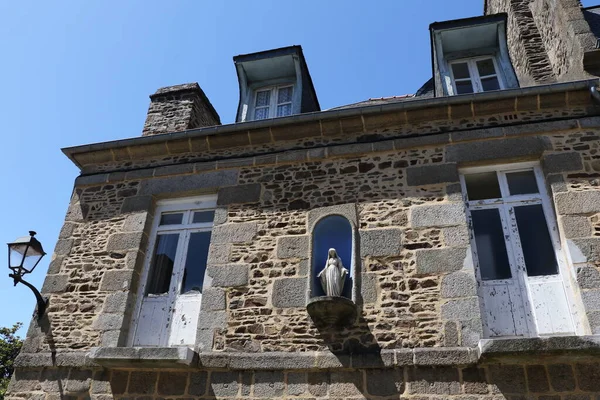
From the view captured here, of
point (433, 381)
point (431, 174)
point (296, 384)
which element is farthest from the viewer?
point (431, 174)

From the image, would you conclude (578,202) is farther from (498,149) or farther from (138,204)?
(138,204)

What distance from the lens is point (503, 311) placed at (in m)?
4.64

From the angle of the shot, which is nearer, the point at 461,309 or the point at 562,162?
the point at 461,309

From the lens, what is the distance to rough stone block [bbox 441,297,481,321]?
14.8 ft

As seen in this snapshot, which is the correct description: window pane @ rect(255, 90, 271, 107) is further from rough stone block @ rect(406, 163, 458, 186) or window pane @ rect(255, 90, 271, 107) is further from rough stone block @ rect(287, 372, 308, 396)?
rough stone block @ rect(287, 372, 308, 396)

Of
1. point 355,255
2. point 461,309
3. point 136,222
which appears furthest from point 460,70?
point 136,222

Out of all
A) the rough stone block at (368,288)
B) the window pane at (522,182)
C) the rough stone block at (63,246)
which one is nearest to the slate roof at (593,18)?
the window pane at (522,182)

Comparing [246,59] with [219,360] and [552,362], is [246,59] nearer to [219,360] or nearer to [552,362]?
[219,360]

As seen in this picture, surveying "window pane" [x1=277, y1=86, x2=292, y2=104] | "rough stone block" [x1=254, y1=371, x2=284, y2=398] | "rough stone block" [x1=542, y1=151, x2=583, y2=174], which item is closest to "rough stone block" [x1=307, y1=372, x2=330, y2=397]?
→ "rough stone block" [x1=254, y1=371, x2=284, y2=398]

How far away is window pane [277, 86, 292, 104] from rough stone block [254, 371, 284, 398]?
3.96 meters

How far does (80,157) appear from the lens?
22.0 ft

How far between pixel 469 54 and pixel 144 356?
5552 mm

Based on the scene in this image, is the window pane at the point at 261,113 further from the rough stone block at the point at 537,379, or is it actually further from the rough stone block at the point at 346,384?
the rough stone block at the point at 537,379

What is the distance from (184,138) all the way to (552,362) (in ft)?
15.7
